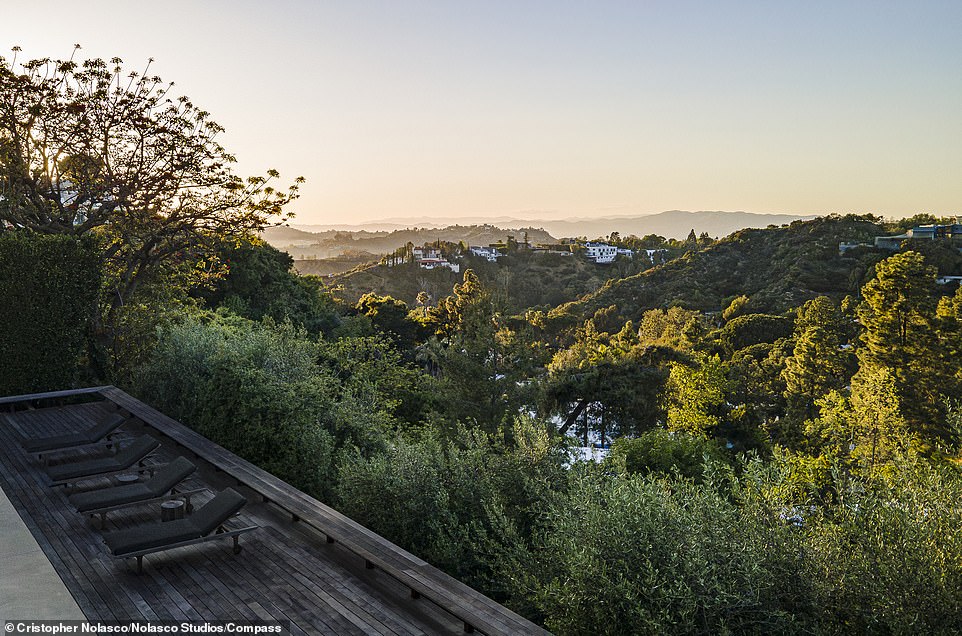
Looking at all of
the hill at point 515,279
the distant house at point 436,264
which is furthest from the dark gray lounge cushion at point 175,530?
the distant house at point 436,264

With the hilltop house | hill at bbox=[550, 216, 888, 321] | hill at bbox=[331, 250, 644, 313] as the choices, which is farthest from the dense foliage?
the hilltop house

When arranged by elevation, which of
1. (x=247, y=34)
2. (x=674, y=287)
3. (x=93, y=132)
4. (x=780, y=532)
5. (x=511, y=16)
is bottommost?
(x=674, y=287)

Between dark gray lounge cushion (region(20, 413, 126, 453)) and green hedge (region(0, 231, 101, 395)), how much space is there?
15.2 feet

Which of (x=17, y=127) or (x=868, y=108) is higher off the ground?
(x=868, y=108)

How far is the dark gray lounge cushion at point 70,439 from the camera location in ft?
24.9

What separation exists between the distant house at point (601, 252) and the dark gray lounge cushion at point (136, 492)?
101m

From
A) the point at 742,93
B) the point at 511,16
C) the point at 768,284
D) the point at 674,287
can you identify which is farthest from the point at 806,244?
the point at 511,16

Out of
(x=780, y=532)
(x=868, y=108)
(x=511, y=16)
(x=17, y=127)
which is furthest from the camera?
(x=868, y=108)

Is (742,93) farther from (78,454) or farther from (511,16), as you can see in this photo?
(78,454)

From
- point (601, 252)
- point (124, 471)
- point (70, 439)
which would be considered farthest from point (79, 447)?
point (601, 252)

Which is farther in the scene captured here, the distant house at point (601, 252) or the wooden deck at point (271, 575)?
the distant house at point (601, 252)

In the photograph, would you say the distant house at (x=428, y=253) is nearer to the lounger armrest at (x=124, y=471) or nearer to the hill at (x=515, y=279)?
the hill at (x=515, y=279)

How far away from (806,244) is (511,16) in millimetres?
53427

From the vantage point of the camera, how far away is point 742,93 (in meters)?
42.7
